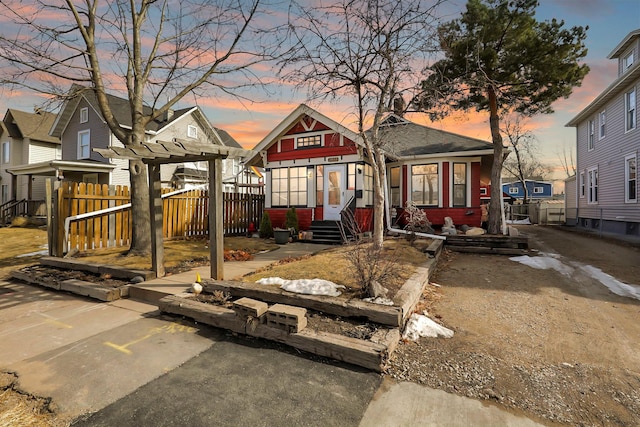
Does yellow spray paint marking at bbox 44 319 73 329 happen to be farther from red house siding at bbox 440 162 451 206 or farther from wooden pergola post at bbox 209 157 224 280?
red house siding at bbox 440 162 451 206

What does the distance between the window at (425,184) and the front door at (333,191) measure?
138 inches

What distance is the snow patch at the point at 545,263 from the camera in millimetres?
7180

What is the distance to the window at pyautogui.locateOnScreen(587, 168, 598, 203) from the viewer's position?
660 inches

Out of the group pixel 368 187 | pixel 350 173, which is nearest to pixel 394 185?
pixel 368 187

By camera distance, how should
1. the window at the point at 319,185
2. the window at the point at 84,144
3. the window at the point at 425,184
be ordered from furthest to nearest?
the window at the point at 84,144 → the window at the point at 425,184 → the window at the point at 319,185

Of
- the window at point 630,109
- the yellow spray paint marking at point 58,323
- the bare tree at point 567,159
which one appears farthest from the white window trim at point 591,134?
the bare tree at point 567,159

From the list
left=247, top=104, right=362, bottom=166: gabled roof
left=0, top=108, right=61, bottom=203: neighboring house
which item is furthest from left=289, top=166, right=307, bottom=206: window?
left=0, top=108, right=61, bottom=203: neighboring house

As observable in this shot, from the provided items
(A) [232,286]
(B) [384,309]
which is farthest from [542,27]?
(A) [232,286]

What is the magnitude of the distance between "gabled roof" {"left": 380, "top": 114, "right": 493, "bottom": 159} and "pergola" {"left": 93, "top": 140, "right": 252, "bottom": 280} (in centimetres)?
765

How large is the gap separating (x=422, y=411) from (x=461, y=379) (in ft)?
2.25

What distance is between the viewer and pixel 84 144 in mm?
19141

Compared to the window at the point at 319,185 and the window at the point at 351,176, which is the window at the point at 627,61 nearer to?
the window at the point at 351,176

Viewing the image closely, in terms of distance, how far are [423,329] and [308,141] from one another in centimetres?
1045

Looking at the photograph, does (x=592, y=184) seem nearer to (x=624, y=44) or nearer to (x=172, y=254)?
(x=624, y=44)
